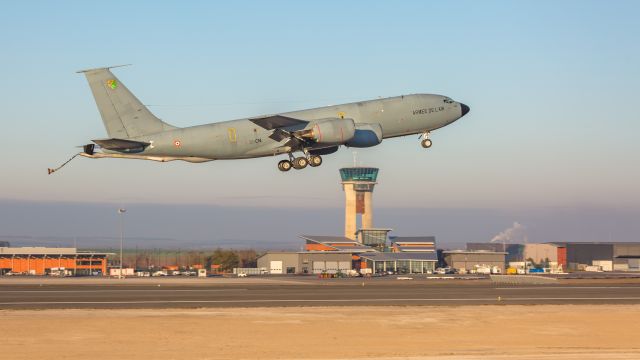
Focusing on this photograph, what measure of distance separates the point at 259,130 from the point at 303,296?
16.2m

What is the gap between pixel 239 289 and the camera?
87.1m

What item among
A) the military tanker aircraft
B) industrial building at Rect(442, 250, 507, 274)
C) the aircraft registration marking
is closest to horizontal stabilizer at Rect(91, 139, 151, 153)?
the military tanker aircraft

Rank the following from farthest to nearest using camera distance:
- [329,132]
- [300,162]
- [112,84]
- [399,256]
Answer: [399,256], [300,162], [329,132], [112,84]

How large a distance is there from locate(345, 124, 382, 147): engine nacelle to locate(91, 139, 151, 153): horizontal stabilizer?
15858mm

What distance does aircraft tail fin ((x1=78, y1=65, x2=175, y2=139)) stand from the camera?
65.5 meters

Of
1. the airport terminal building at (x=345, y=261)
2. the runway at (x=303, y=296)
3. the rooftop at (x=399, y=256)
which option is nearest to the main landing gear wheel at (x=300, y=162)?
the runway at (x=303, y=296)

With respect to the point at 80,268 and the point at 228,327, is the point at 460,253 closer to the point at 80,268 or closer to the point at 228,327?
the point at 80,268

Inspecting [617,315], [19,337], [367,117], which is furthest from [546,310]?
[19,337]

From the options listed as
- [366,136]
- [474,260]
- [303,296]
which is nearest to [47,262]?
[474,260]

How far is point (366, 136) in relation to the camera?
6938 cm

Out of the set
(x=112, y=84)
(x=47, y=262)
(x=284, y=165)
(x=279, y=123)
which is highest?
(x=112, y=84)

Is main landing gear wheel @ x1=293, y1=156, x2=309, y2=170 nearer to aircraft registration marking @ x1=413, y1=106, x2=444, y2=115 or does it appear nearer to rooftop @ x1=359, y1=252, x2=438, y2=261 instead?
aircraft registration marking @ x1=413, y1=106, x2=444, y2=115

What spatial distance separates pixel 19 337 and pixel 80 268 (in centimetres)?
15176

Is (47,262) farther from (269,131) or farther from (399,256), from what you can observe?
(269,131)
